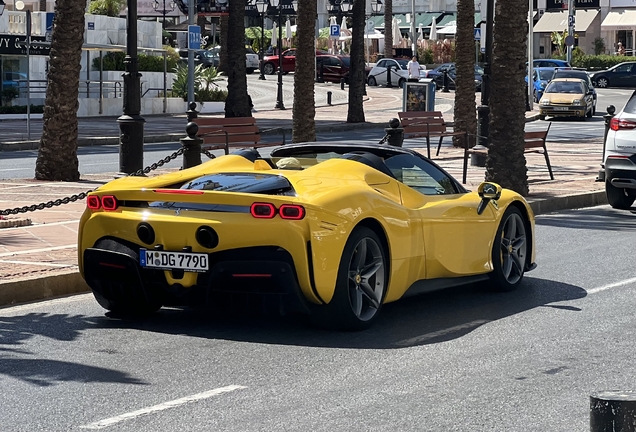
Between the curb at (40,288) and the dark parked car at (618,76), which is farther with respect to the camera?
the dark parked car at (618,76)

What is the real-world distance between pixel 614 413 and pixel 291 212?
13.2 ft

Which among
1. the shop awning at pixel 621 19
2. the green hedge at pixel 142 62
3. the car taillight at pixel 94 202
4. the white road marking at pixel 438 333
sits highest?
the shop awning at pixel 621 19

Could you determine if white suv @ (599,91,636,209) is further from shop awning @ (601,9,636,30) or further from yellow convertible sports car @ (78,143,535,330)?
shop awning @ (601,9,636,30)

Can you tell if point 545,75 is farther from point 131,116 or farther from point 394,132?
point 394,132

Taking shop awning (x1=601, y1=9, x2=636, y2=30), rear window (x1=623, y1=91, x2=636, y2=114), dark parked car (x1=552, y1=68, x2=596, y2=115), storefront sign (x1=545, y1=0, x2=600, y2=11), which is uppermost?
storefront sign (x1=545, y1=0, x2=600, y2=11)

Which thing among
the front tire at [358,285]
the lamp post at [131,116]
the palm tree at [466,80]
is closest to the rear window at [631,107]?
the lamp post at [131,116]

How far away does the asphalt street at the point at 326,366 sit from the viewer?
5.83 meters

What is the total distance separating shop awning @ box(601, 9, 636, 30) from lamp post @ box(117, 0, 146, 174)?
223 feet

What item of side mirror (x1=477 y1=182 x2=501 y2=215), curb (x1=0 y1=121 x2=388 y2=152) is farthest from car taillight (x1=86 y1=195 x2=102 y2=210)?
curb (x1=0 y1=121 x2=388 y2=152)

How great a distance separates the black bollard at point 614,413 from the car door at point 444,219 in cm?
477

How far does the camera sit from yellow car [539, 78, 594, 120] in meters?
41.5

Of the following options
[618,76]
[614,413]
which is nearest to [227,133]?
[614,413]

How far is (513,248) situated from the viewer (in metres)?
9.80

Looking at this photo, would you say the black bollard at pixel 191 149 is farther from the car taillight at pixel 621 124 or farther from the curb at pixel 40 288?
the car taillight at pixel 621 124
